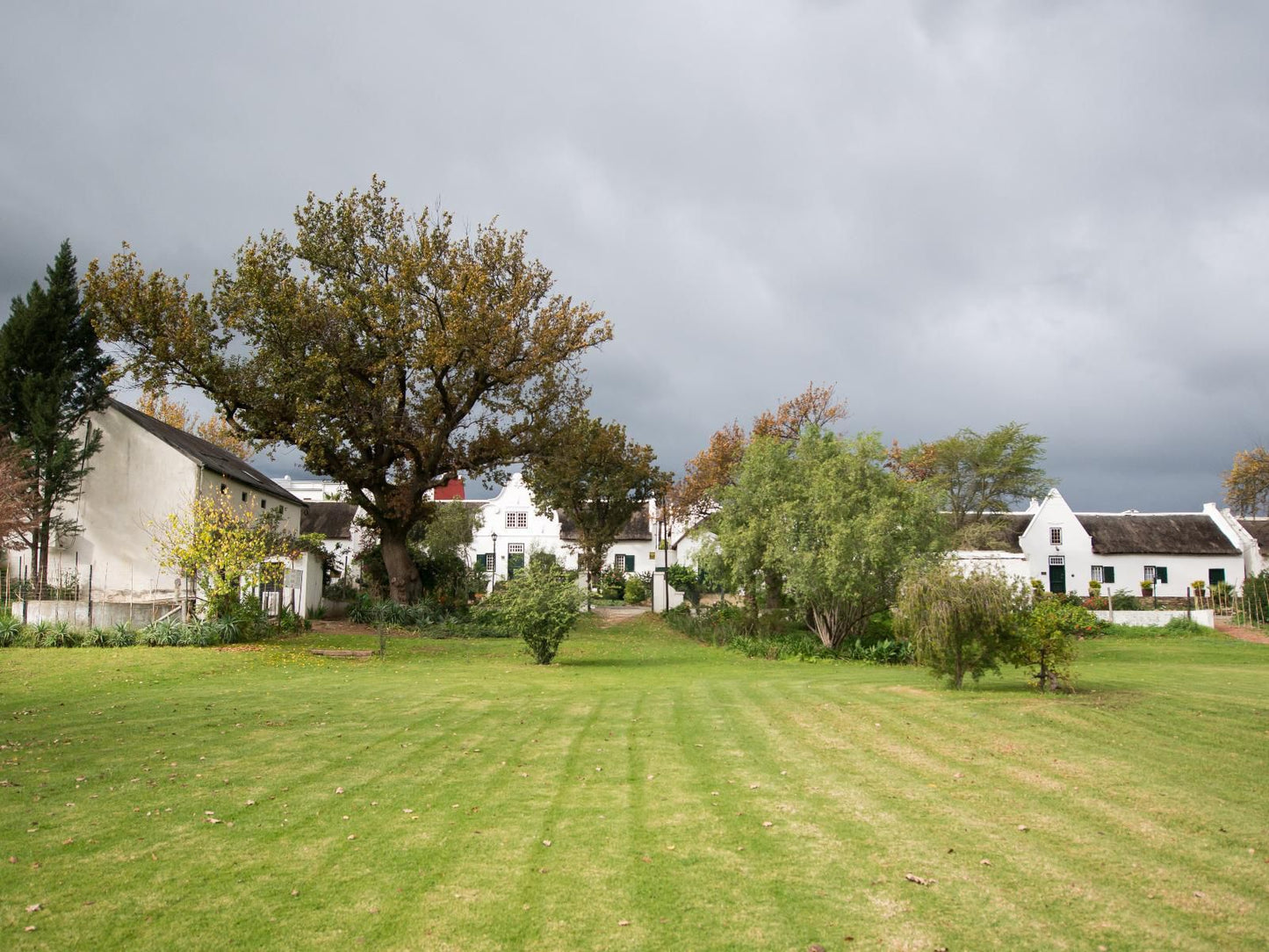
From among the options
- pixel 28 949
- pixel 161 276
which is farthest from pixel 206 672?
pixel 161 276

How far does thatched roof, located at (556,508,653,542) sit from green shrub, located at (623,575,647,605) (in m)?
9.80

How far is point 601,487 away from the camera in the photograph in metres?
45.3

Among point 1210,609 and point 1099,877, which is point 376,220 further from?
point 1210,609

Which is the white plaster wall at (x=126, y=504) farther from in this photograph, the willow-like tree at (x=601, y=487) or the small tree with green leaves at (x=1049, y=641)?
the small tree with green leaves at (x=1049, y=641)

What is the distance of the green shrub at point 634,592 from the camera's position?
4981cm

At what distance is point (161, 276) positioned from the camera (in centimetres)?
2905

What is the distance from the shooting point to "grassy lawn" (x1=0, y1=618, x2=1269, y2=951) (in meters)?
5.02

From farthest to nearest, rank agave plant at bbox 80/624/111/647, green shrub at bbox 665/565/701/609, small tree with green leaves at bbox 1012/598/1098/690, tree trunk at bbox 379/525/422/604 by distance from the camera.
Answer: green shrub at bbox 665/565/701/609
tree trunk at bbox 379/525/422/604
agave plant at bbox 80/624/111/647
small tree with green leaves at bbox 1012/598/1098/690

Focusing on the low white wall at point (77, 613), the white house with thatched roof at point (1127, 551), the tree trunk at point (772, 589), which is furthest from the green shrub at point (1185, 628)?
the low white wall at point (77, 613)

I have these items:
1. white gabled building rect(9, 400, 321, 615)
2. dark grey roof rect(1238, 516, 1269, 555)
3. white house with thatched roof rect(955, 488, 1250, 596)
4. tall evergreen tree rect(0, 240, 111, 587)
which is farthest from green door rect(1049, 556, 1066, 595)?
tall evergreen tree rect(0, 240, 111, 587)

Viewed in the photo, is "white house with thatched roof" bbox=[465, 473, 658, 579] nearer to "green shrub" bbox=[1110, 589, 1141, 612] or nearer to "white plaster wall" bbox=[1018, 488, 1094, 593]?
"white plaster wall" bbox=[1018, 488, 1094, 593]

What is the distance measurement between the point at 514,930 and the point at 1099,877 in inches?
151

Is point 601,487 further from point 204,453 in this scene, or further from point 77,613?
point 77,613

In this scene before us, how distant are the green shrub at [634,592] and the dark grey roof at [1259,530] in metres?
36.3
